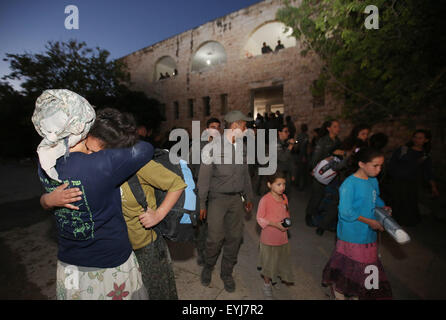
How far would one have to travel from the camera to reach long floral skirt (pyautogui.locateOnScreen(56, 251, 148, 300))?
3.96 feet

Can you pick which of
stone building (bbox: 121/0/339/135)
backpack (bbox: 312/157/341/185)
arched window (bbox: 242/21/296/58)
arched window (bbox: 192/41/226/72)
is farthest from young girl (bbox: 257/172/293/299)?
arched window (bbox: 192/41/226/72)

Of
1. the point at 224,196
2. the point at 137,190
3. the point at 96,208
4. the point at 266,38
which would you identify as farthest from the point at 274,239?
the point at 266,38

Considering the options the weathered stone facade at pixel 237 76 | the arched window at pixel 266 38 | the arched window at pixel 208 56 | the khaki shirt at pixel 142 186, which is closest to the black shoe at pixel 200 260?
the khaki shirt at pixel 142 186

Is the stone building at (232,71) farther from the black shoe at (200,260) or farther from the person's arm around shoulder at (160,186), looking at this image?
the person's arm around shoulder at (160,186)

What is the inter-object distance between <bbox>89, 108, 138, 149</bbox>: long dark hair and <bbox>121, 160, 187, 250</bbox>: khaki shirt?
22 cm

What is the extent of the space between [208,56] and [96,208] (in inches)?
713

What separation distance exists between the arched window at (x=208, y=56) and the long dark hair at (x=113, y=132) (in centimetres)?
1593

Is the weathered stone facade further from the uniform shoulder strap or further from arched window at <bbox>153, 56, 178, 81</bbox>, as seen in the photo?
the uniform shoulder strap

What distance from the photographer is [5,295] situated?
2.56m

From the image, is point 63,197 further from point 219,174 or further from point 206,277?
point 206,277

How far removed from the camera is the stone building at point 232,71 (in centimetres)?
1195
